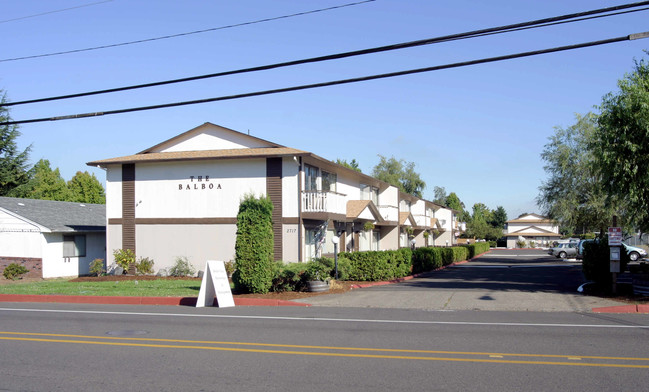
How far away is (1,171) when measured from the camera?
45.4 metres

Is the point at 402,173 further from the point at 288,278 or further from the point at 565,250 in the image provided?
the point at 288,278

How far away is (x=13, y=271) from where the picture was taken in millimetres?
28609

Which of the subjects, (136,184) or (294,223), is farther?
(136,184)

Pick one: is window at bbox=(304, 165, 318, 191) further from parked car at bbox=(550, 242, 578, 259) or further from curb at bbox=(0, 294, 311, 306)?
parked car at bbox=(550, 242, 578, 259)

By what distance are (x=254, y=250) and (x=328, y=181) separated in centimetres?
1310

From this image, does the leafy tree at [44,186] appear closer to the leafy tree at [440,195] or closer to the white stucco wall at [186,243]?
the white stucco wall at [186,243]

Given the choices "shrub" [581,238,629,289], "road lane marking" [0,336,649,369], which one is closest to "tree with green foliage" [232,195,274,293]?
"road lane marking" [0,336,649,369]

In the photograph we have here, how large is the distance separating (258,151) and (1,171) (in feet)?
92.3

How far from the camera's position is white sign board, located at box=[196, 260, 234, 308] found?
16625 mm

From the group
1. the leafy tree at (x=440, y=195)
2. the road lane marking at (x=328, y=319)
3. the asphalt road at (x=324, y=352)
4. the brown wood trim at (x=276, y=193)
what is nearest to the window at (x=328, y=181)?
the brown wood trim at (x=276, y=193)

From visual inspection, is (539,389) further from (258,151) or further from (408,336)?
(258,151)

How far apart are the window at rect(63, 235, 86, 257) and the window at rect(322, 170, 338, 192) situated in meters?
13.7

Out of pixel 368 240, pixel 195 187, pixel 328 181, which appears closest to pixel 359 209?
pixel 328 181

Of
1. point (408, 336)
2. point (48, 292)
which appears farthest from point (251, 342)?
point (48, 292)
